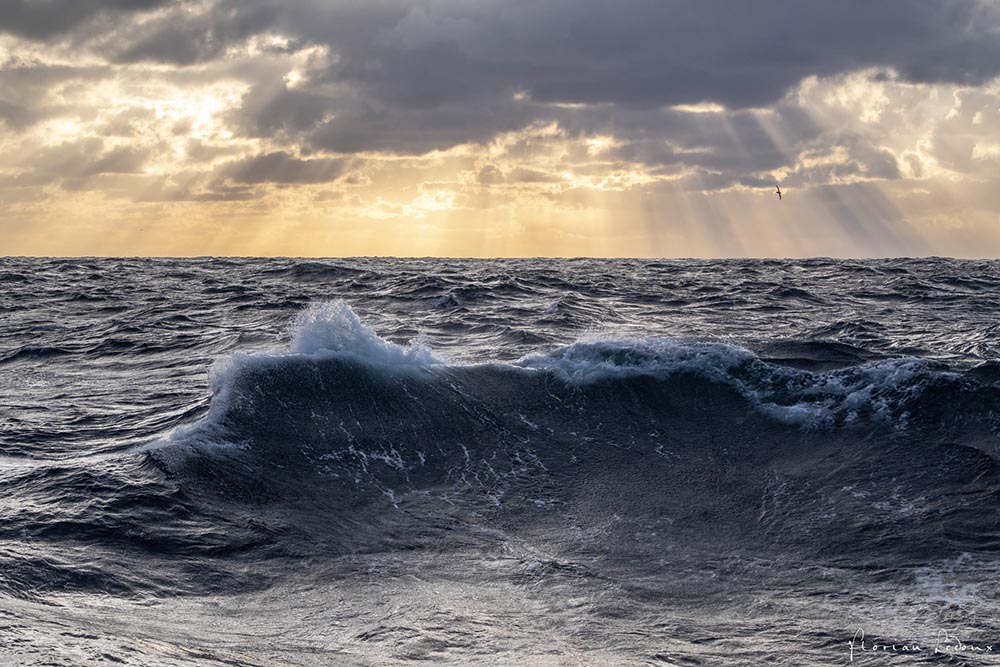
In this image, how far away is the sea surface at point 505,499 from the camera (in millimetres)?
7012

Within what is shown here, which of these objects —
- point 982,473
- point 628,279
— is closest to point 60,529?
point 982,473

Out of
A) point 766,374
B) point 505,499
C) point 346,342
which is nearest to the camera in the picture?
point 505,499

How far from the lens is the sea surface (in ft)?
23.0

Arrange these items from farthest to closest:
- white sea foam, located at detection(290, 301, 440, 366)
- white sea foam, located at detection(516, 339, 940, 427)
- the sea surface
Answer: white sea foam, located at detection(290, 301, 440, 366), white sea foam, located at detection(516, 339, 940, 427), the sea surface

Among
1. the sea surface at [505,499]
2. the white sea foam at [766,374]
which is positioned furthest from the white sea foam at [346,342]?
the white sea foam at [766,374]

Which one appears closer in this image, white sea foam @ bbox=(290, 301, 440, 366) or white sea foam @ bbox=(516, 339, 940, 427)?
white sea foam @ bbox=(516, 339, 940, 427)

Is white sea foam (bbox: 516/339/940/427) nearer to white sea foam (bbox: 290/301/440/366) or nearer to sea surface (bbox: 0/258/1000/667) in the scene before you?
sea surface (bbox: 0/258/1000/667)

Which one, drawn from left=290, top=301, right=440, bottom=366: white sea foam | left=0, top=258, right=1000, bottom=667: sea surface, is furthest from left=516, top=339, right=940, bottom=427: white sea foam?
left=290, top=301, right=440, bottom=366: white sea foam

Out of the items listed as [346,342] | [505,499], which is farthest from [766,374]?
[346,342]

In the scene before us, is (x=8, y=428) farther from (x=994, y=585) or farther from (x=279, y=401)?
(x=994, y=585)

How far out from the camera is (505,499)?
11.1m

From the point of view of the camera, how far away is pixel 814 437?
42.5ft

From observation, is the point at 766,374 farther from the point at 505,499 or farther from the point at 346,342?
the point at 346,342

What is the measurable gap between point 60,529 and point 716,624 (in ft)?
21.1
